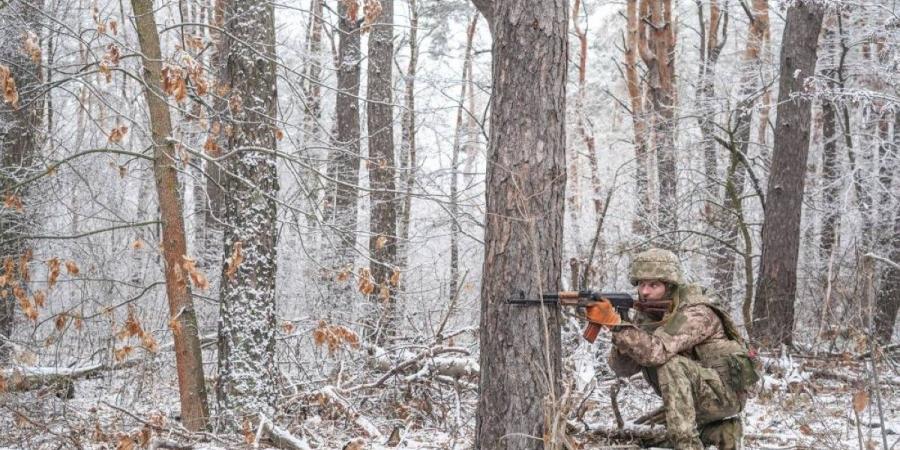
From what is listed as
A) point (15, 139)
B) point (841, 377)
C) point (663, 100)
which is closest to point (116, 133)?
point (15, 139)

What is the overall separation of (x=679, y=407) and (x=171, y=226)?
380 centimetres

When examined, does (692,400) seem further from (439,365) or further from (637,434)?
(439,365)

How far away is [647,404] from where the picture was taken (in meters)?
6.52

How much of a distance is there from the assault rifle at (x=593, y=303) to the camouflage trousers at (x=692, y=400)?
456 mm

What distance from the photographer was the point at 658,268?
4.57m

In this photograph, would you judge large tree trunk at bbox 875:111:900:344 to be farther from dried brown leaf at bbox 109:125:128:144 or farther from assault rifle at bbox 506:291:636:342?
dried brown leaf at bbox 109:125:128:144

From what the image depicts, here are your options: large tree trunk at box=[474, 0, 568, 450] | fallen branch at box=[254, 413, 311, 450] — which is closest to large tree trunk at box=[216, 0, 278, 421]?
fallen branch at box=[254, 413, 311, 450]

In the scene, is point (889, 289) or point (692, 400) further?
point (889, 289)

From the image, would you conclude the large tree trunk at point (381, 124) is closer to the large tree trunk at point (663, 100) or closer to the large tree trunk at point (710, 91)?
the large tree trunk at point (663, 100)

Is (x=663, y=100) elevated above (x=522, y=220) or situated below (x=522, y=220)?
above

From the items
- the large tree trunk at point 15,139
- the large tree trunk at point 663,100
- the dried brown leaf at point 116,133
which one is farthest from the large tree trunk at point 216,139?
the large tree trunk at point 663,100

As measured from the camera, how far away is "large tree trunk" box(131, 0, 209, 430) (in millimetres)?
5547

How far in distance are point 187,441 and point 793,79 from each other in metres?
8.02

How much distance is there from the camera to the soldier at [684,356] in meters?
4.27
